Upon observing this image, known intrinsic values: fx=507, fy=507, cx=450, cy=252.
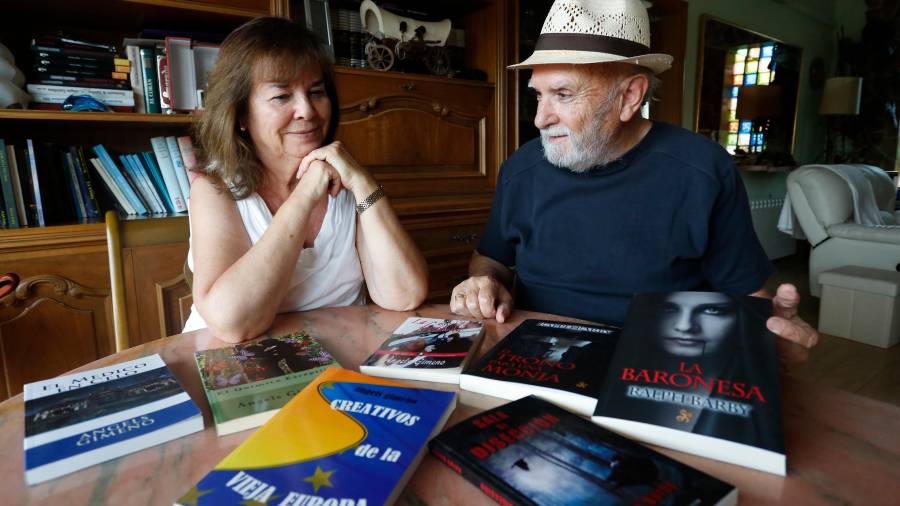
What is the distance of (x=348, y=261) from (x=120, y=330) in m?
0.54

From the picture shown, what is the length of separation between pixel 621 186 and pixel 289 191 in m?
0.86

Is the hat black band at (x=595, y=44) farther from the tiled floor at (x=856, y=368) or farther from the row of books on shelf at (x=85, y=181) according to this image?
the tiled floor at (x=856, y=368)

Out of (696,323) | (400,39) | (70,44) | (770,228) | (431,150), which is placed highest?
(400,39)

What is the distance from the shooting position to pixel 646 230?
1.23 m

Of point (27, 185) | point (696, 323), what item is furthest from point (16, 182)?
point (696, 323)

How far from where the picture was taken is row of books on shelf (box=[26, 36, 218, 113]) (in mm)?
1664

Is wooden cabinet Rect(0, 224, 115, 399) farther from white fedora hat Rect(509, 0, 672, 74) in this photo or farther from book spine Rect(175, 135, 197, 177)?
white fedora hat Rect(509, 0, 672, 74)

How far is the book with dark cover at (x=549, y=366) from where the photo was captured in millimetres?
620

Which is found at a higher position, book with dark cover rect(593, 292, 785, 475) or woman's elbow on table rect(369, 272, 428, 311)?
book with dark cover rect(593, 292, 785, 475)

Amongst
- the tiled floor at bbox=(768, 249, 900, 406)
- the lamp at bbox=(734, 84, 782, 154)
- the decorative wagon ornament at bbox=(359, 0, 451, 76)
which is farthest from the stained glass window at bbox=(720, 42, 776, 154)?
the decorative wagon ornament at bbox=(359, 0, 451, 76)

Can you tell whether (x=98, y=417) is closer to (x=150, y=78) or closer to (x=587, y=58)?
(x=587, y=58)

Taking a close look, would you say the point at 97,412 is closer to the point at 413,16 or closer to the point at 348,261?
the point at 348,261

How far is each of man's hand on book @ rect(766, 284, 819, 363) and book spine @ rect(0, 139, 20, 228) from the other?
2.09 metres

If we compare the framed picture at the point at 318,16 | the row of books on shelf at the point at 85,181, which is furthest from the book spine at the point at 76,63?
the framed picture at the point at 318,16
